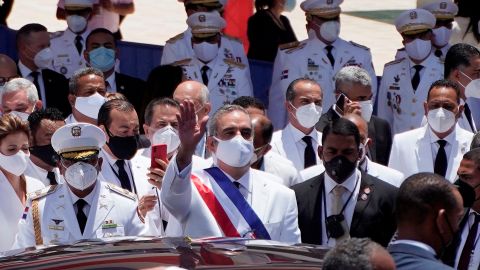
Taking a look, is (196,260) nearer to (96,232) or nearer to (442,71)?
(96,232)

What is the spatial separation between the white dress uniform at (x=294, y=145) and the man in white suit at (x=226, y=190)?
1.60 m

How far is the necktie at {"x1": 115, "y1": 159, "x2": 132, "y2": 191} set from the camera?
794 cm

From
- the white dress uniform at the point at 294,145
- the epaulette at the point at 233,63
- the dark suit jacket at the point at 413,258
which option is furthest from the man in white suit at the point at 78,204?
the epaulette at the point at 233,63

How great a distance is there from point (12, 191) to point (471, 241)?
2.43m

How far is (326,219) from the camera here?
287 inches

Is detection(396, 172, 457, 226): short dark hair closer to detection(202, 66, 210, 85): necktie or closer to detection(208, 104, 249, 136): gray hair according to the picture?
detection(208, 104, 249, 136): gray hair

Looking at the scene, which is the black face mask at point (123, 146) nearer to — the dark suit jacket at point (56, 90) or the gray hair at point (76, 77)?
the gray hair at point (76, 77)

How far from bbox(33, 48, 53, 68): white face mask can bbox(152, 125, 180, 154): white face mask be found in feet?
9.05

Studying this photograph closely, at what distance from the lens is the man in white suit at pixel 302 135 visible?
29.3 ft

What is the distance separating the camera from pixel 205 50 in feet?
35.2

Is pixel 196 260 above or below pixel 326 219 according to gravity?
above

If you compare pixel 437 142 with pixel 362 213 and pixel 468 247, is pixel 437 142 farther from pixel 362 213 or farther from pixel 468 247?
pixel 468 247

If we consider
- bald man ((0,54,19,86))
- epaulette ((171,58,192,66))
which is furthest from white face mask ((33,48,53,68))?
epaulette ((171,58,192,66))

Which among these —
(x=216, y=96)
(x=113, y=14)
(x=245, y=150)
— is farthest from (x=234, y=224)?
(x=113, y=14)
